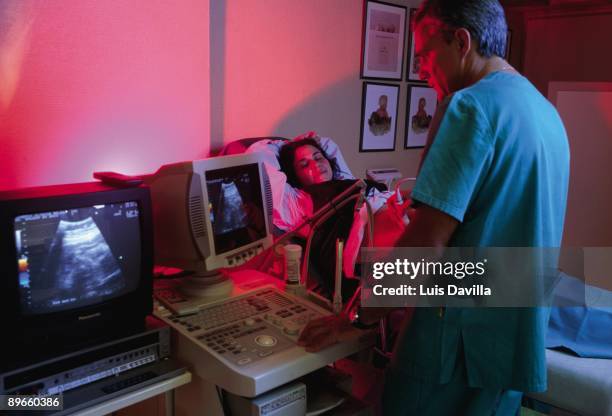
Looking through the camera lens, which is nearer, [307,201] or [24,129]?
[24,129]

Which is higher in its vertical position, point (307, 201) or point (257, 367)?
point (307, 201)

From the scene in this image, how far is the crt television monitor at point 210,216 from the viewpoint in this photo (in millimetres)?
1558

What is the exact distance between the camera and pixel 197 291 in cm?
171

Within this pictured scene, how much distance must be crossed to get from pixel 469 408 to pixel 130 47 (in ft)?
5.09

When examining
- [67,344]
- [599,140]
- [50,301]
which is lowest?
[67,344]

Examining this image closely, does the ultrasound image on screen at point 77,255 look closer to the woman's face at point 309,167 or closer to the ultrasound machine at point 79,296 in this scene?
the ultrasound machine at point 79,296

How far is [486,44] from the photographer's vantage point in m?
1.22

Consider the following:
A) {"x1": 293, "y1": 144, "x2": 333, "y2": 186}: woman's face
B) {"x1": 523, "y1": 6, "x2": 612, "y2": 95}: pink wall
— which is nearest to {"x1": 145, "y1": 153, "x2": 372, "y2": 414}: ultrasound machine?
{"x1": 293, "y1": 144, "x2": 333, "y2": 186}: woman's face

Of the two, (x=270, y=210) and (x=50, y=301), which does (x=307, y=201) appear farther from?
(x=50, y=301)

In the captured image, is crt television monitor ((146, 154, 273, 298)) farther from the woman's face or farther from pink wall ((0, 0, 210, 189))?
the woman's face

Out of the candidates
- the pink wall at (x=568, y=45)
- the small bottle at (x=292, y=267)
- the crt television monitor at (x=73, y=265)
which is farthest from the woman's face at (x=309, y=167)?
the pink wall at (x=568, y=45)

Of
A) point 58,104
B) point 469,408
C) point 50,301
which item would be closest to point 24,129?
point 58,104

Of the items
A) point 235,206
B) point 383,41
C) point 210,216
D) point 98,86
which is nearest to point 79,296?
point 210,216

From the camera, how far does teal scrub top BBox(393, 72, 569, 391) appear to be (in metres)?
1.12
